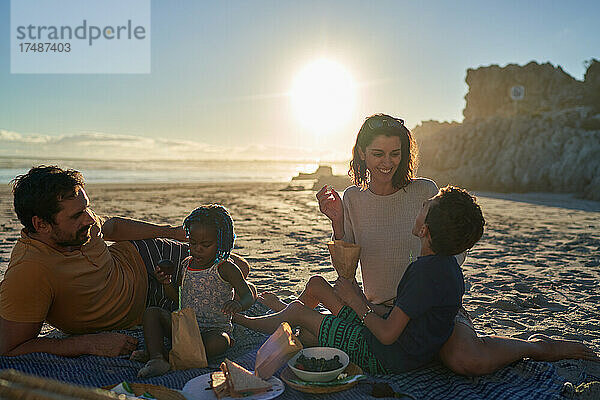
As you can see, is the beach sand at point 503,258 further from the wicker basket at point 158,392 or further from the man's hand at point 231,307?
the wicker basket at point 158,392

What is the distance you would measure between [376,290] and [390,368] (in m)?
0.81

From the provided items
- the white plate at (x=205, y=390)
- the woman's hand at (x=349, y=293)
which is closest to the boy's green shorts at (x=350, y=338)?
the woman's hand at (x=349, y=293)

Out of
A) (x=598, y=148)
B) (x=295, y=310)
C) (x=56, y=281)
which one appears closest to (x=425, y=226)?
(x=295, y=310)

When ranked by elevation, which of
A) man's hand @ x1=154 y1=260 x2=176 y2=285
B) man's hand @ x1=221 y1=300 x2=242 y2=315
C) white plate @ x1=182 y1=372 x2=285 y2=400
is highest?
man's hand @ x1=154 y1=260 x2=176 y2=285

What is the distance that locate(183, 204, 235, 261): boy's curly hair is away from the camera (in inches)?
135

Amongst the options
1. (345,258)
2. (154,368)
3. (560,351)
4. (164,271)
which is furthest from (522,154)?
(154,368)

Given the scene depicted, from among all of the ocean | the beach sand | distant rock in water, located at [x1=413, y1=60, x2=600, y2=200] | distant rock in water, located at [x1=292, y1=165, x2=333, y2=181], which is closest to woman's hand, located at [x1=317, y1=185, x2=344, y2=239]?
the beach sand

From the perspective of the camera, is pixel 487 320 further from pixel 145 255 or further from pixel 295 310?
pixel 145 255

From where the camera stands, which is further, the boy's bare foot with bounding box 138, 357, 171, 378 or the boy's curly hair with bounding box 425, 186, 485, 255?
the boy's bare foot with bounding box 138, 357, 171, 378

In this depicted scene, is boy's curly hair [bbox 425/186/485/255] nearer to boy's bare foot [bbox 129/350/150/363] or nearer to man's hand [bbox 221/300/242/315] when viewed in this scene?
man's hand [bbox 221/300/242/315]

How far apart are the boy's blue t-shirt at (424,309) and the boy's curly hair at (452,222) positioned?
0.10 meters

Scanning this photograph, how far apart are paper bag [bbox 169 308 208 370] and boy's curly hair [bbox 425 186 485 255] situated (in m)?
1.74

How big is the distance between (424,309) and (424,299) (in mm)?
64

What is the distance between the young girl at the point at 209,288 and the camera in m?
3.33
